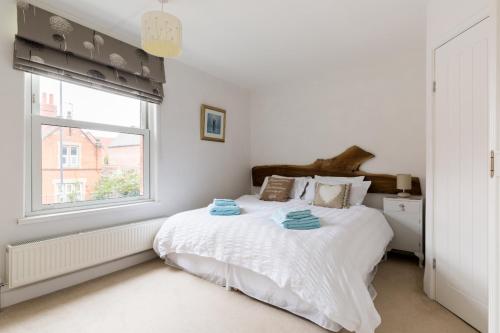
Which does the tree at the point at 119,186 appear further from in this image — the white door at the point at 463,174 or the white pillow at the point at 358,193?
the white door at the point at 463,174

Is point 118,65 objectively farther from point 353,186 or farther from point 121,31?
point 353,186

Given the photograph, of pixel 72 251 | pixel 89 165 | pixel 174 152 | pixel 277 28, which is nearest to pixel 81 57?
pixel 89 165

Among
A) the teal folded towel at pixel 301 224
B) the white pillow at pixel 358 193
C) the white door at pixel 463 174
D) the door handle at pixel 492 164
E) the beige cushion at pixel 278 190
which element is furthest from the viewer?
the beige cushion at pixel 278 190

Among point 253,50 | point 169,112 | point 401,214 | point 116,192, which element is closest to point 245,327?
point 116,192

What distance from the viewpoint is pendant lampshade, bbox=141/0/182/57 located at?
Result: 170 centimetres

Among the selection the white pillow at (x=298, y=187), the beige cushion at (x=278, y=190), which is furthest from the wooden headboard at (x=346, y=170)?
the beige cushion at (x=278, y=190)

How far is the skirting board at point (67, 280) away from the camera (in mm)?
1927

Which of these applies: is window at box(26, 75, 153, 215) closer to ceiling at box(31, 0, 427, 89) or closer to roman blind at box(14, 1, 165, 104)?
roman blind at box(14, 1, 165, 104)

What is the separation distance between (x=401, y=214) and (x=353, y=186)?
1.94 ft

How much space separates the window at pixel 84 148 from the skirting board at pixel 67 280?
590mm

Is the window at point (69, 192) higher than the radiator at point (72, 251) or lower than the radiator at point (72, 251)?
higher

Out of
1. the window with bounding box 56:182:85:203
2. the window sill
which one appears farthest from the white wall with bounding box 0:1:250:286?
the window with bounding box 56:182:85:203

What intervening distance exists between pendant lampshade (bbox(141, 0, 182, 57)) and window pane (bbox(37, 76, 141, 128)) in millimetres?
1081

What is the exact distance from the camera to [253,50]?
2.94 meters
